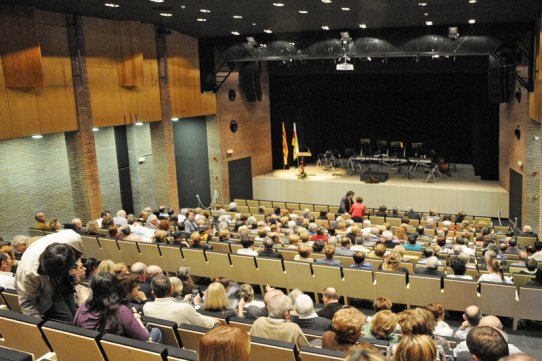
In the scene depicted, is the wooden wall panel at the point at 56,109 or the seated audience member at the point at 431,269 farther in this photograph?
the wooden wall panel at the point at 56,109

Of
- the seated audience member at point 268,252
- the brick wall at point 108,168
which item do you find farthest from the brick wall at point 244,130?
the seated audience member at point 268,252

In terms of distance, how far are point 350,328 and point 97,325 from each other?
6.36 feet

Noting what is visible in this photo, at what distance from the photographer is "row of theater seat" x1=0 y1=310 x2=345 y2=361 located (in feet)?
12.0

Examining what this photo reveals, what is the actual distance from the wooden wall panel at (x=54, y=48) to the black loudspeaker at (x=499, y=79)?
38.2 ft

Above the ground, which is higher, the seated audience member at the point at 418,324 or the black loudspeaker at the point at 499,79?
the black loudspeaker at the point at 499,79

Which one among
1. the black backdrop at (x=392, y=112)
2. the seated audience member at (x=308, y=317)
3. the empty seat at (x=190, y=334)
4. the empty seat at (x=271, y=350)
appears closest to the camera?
the empty seat at (x=271, y=350)

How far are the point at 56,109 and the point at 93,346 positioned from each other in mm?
9702

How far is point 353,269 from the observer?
25.0ft

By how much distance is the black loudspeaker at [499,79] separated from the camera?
14.8m

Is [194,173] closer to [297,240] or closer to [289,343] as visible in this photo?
[297,240]

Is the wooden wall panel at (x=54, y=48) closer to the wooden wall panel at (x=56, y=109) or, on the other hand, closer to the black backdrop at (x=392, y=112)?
the wooden wall panel at (x=56, y=109)

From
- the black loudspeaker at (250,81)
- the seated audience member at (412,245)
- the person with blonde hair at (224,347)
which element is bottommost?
the seated audience member at (412,245)

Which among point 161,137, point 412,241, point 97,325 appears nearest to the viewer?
point 97,325

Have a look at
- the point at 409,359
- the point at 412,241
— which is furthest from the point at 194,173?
the point at 409,359
